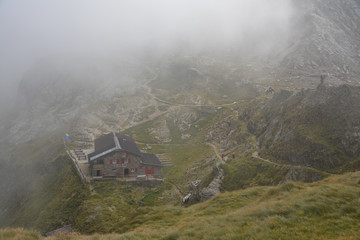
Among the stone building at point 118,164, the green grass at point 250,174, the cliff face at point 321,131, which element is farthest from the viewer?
the stone building at point 118,164

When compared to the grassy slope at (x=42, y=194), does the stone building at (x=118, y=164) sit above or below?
above

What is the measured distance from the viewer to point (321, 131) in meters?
37.2

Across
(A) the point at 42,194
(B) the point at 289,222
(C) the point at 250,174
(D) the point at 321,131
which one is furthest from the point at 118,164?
(B) the point at 289,222

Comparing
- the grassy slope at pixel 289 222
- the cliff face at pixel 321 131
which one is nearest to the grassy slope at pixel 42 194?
the grassy slope at pixel 289 222

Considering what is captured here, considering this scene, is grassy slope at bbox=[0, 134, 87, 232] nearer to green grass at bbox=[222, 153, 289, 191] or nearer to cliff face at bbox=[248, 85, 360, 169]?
green grass at bbox=[222, 153, 289, 191]

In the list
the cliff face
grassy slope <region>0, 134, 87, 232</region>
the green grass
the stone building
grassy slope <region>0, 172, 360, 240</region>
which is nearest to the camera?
grassy slope <region>0, 172, 360, 240</region>

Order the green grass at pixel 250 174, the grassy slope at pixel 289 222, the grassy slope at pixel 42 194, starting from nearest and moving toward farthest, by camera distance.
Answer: the grassy slope at pixel 289 222
the green grass at pixel 250 174
the grassy slope at pixel 42 194

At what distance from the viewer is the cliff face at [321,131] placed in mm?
32250

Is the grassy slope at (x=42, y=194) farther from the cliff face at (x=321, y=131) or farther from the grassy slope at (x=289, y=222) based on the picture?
the cliff face at (x=321, y=131)

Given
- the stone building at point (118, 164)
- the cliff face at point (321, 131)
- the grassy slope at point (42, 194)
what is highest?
the cliff face at point (321, 131)

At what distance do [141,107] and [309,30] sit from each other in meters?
141

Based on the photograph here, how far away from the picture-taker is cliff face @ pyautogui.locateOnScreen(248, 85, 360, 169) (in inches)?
1270

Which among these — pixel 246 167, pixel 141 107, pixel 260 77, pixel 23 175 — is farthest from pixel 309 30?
pixel 23 175

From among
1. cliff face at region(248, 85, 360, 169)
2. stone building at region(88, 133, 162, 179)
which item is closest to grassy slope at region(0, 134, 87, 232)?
stone building at region(88, 133, 162, 179)
